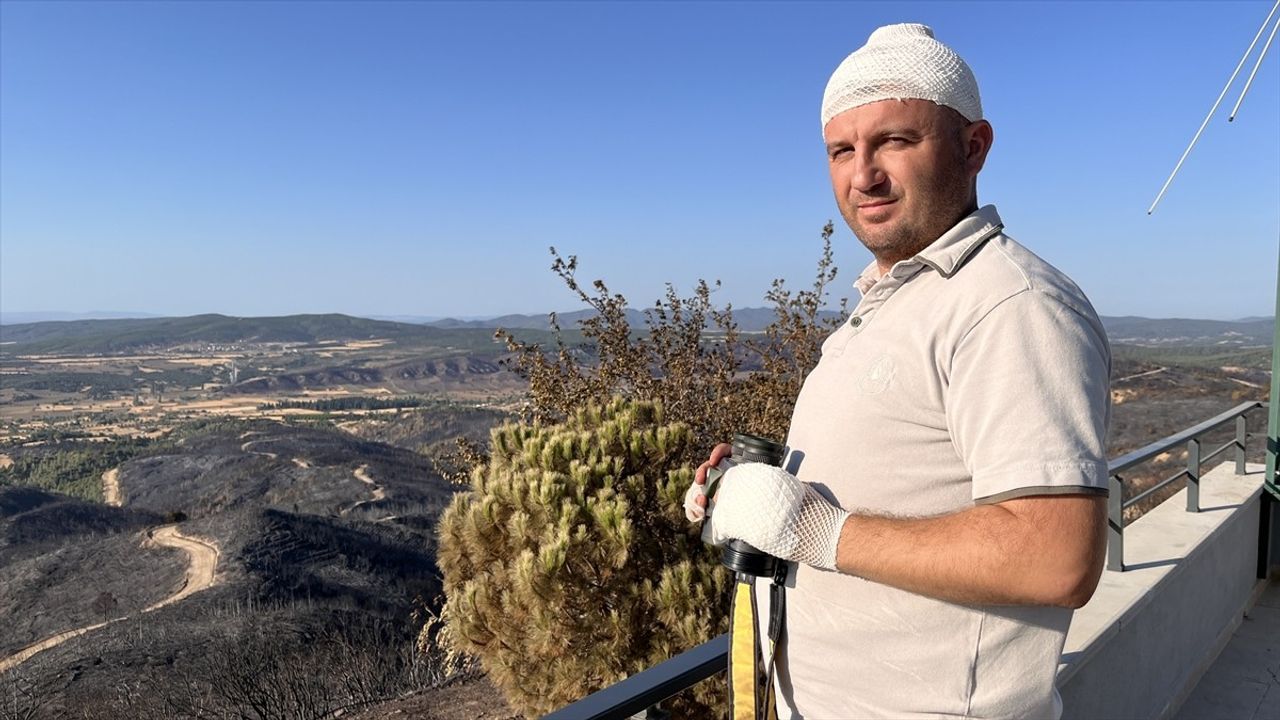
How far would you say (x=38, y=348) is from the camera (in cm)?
11394

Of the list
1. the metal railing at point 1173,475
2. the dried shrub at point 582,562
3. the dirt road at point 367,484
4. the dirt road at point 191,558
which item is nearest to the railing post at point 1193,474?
the metal railing at point 1173,475

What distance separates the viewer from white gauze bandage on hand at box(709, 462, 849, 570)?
1.06m

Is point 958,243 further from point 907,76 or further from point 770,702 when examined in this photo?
point 770,702

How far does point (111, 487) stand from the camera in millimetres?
38312

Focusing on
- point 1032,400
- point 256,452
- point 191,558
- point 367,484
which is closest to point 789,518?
point 1032,400

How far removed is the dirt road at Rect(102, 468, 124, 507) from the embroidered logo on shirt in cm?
4070

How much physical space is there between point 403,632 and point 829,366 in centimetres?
1236

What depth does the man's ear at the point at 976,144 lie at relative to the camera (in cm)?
116

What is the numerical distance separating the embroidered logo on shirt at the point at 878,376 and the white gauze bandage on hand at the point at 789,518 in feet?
0.49

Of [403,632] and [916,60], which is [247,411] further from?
[916,60]

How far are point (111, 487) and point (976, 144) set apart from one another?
44.9m

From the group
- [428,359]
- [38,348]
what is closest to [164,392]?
[428,359]

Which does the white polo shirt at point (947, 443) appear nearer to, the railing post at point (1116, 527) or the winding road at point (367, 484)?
the railing post at point (1116, 527)

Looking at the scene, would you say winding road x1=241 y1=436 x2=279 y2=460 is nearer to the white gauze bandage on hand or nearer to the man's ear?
the white gauze bandage on hand
